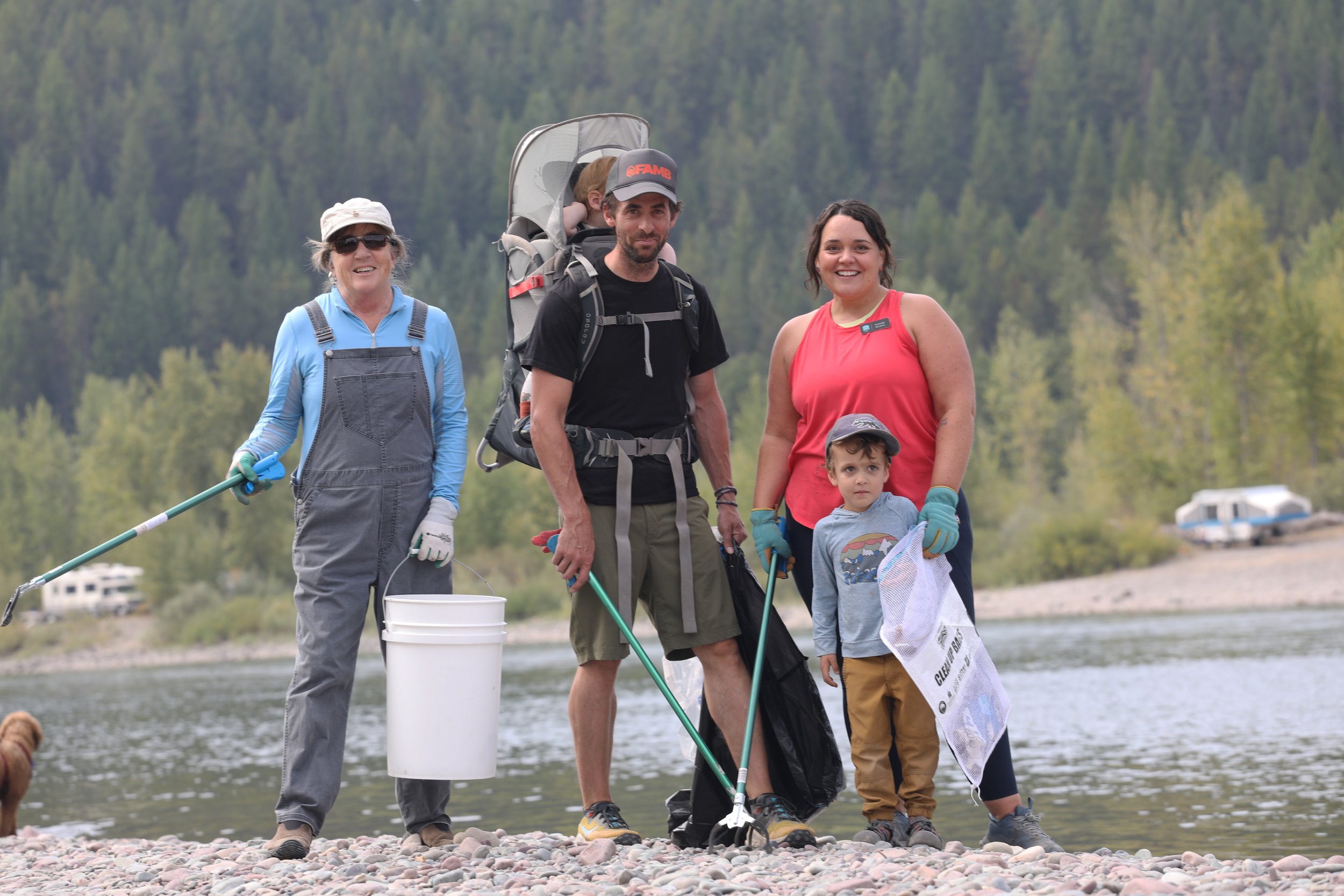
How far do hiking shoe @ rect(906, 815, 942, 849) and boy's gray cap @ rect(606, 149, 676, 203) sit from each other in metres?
2.34

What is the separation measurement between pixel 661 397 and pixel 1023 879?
2.04 meters

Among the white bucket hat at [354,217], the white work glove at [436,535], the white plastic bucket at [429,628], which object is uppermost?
the white bucket hat at [354,217]

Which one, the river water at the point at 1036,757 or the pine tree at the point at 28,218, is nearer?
the river water at the point at 1036,757

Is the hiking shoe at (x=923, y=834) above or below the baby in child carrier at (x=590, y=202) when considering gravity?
below

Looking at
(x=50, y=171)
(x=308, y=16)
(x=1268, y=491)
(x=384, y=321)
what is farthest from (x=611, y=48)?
(x=384, y=321)

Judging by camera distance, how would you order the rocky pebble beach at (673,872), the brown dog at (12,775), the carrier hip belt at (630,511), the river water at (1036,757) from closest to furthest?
the rocky pebble beach at (673,872)
the carrier hip belt at (630,511)
the brown dog at (12,775)
the river water at (1036,757)

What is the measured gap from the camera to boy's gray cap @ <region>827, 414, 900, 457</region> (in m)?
5.32

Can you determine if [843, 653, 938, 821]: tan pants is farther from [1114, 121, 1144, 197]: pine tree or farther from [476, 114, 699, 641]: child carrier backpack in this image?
[1114, 121, 1144, 197]: pine tree

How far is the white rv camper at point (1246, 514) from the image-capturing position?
42.5 metres

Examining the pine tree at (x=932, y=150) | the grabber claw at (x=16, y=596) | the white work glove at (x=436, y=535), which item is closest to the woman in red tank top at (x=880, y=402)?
the white work glove at (x=436, y=535)

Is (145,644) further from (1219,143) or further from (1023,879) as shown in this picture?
(1219,143)

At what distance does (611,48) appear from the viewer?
12656 cm

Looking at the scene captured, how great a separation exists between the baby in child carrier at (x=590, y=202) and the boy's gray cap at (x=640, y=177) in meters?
0.42

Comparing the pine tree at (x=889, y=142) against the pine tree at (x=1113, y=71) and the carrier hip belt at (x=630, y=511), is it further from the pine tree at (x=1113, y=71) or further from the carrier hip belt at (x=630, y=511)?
the carrier hip belt at (x=630, y=511)
